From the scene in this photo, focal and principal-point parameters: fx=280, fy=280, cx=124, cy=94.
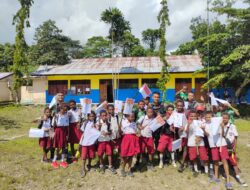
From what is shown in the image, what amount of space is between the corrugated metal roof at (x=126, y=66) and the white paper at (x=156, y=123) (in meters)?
15.8

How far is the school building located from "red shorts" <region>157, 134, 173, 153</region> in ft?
49.2

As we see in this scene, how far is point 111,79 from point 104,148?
17149 mm

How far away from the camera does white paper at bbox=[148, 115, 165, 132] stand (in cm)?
635

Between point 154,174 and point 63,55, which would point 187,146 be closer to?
point 154,174

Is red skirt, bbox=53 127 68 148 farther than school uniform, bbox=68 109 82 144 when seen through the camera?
No

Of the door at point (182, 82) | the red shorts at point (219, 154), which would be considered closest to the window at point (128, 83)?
the door at point (182, 82)

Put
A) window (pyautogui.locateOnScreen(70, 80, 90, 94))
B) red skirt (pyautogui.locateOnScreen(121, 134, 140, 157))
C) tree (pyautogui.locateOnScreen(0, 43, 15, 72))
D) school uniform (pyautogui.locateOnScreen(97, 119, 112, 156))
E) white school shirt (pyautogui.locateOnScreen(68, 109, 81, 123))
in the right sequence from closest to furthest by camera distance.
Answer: red skirt (pyautogui.locateOnScreen(121, 134, 140, 157)), school uniform (pyautogui.locateOnScreen(97, 119, 112, 156)), white school shirt (pyautogui.locateOnScreen(68, 109, 81, 123)), window (pyautogui.locateOnScreen(70, 80, 90, 94)), tree (pyautogui.locateOnScreen(0, 43, 15, 72))

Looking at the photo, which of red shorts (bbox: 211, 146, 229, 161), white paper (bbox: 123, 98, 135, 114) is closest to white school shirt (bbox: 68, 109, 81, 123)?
white paper (bbox: 123, 98, 135, 114)

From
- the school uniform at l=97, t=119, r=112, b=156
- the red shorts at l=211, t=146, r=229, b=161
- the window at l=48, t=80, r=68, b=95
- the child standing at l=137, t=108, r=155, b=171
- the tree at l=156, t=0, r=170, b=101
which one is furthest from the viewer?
the window at l=48, t=80, r=68, b=95

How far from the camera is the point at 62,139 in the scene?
22.1ft

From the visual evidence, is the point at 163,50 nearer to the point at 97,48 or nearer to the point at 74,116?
the point at 74,116

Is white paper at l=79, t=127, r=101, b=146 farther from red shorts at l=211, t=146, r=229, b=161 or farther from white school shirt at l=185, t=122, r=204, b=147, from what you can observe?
red shorts at l=211, t=146, r=229, b=161

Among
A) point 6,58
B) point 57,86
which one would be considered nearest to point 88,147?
point 57,86

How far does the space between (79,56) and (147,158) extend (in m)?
37.2
